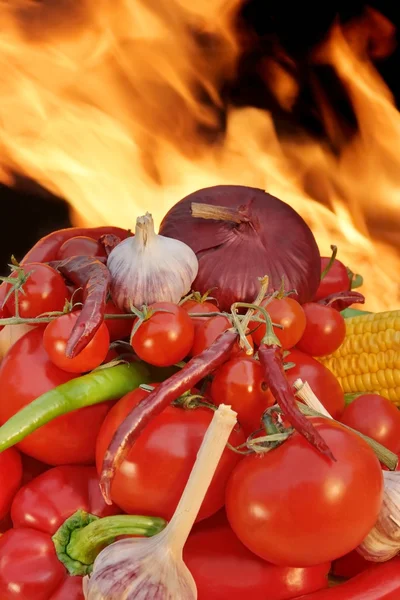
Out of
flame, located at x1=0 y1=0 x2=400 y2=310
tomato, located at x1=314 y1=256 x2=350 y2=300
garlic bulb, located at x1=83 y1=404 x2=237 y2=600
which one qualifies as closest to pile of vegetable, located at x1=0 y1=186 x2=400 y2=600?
garlic bulb, located at x1=83 y1=404 x2=237 y2=600

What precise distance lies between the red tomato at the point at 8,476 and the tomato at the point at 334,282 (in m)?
1.01

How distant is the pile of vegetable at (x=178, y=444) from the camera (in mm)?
1104

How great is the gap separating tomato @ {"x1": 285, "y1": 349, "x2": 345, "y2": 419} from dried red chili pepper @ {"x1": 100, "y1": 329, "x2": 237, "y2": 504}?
0.31 meters

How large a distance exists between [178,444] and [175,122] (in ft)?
A: 7.39

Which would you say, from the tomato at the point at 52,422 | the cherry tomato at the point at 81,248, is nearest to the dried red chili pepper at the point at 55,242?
the cherry tomato at the point at 81,248

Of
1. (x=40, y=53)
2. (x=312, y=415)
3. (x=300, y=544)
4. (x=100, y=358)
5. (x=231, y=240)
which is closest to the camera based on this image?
(x=300, y=544)

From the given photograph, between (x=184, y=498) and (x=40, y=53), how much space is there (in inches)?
95.9

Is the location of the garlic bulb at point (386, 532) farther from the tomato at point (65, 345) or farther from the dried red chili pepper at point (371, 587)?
the tomato at point (65, 345)

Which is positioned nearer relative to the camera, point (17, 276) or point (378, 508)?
point (378, 508)

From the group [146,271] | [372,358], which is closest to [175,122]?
[372,358]

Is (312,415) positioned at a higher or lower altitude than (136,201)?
lower

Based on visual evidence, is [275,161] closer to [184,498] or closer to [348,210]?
[348,210]

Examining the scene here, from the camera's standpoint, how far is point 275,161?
3.36 metres

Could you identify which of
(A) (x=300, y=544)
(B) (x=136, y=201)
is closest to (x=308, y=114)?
(B) (x=136, y=201)
